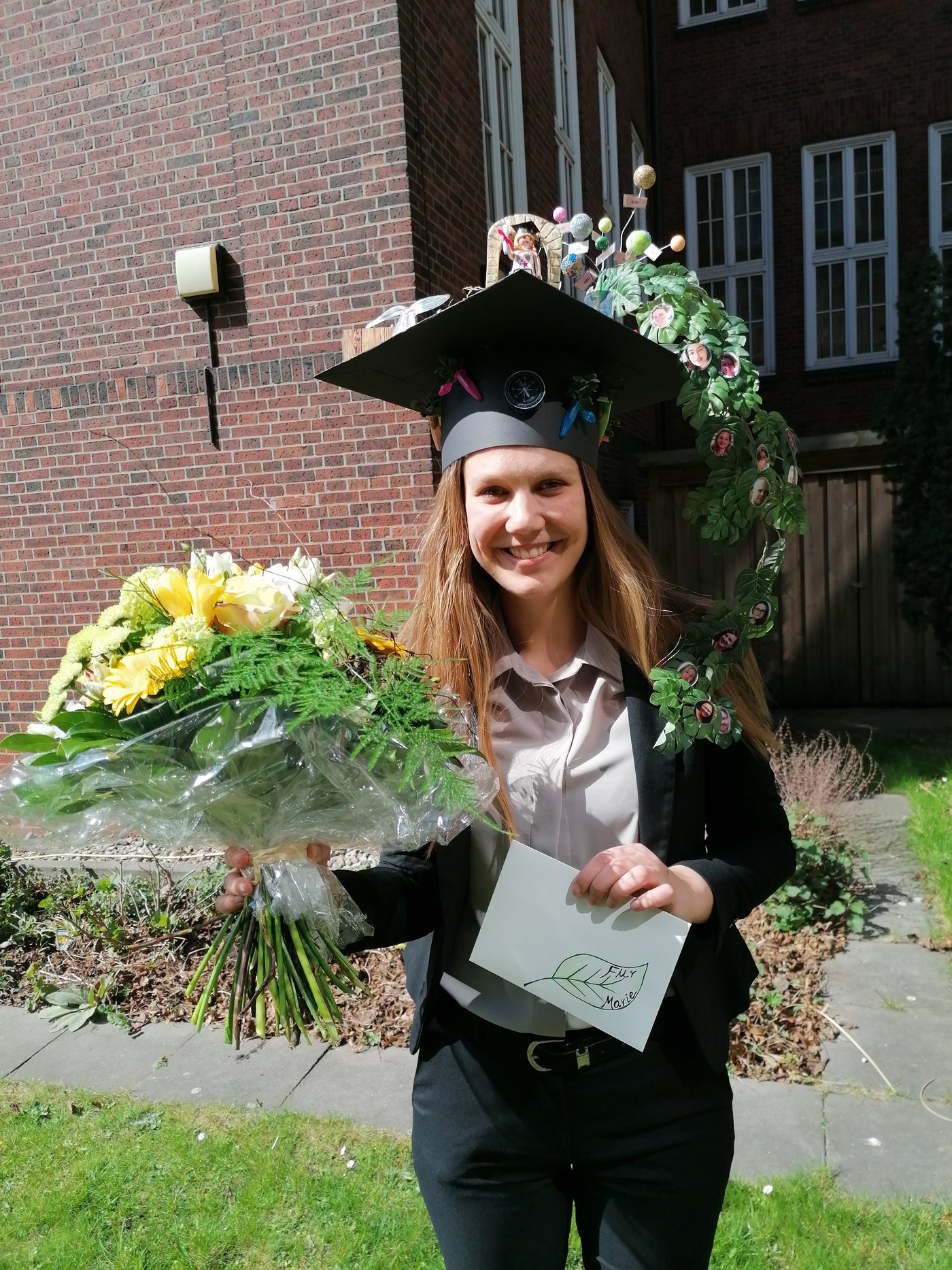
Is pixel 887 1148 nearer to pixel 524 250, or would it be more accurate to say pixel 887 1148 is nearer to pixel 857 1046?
pixel 857 1046

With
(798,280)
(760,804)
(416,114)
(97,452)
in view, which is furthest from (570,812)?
(798,280)

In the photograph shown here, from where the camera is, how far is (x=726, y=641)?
162 centimetres

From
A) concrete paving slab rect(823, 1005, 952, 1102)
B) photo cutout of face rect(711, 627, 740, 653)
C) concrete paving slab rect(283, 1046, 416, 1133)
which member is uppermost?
photo cutout of face rect(711, 627, 740, 653)

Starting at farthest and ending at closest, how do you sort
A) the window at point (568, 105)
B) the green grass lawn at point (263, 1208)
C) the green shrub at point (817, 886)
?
the window at point (568, 105), the green shrub at point (817, 886), the green grass lawn at point (263, 1208)

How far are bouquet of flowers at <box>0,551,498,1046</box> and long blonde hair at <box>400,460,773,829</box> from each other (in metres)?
0.13

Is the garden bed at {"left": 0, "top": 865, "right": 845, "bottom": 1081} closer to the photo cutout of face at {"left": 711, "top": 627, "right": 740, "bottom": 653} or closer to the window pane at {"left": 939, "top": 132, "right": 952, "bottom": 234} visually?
the photo cutout of face at {"left": 711, "top": 627, "right": 740, "bottom": 653}

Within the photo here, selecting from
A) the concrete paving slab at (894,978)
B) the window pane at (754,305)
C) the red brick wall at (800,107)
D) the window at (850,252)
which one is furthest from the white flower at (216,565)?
the window pane at (754,305)

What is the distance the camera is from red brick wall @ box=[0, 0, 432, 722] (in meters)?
5.49

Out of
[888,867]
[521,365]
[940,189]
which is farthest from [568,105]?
[521,365]

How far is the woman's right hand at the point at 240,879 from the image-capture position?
146cm

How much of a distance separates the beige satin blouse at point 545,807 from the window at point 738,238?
1219 centimetres

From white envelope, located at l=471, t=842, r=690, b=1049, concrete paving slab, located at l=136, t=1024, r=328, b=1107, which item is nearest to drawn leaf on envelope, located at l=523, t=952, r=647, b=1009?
white envelope, located at l=471, t=842, r=690, b=1049

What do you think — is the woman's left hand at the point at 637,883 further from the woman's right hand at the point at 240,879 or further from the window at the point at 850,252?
the window at the point at 850,252

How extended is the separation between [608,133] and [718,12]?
3180 mm
